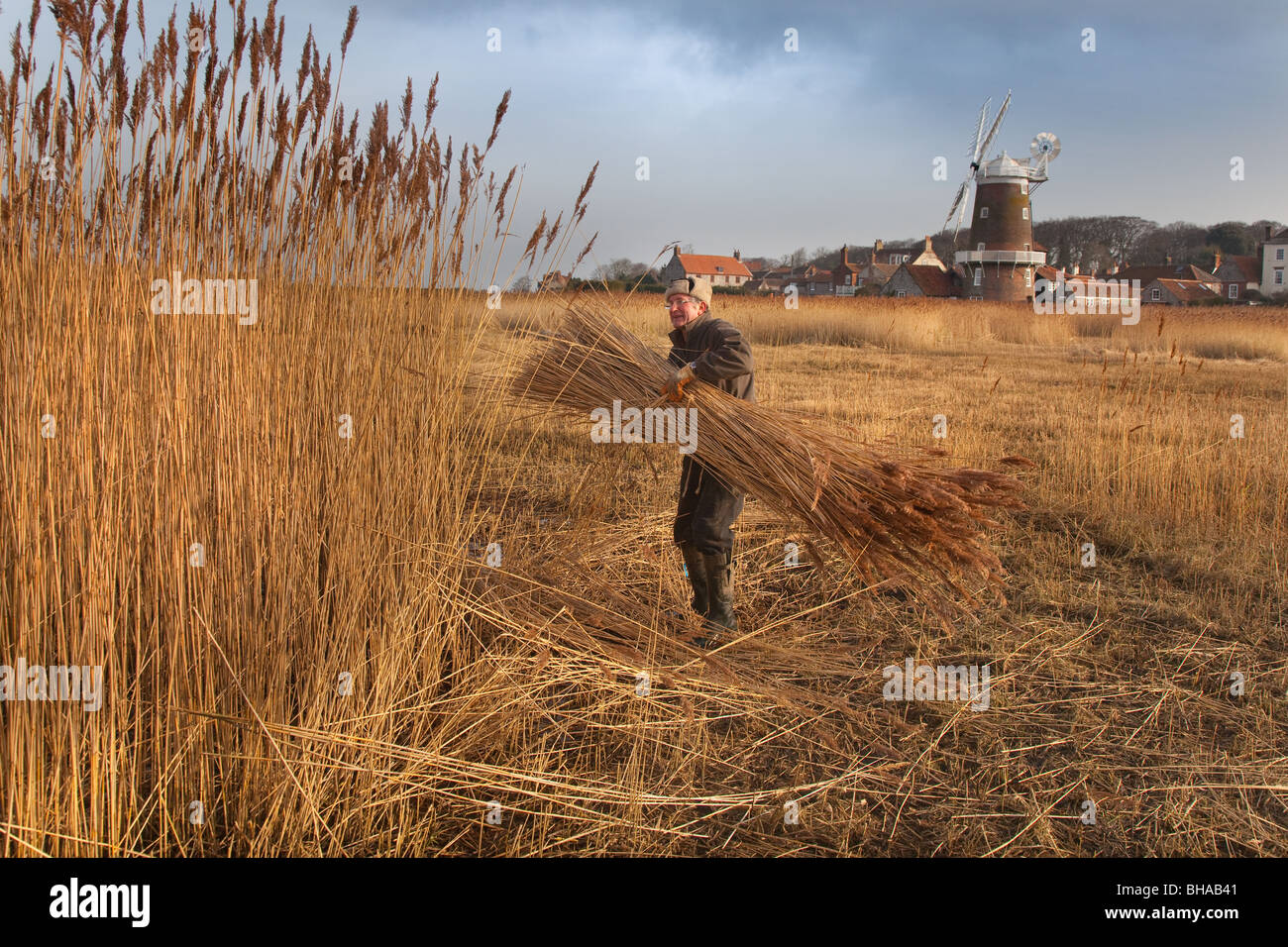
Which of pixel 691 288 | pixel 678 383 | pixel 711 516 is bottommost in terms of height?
A: pixel 711 516

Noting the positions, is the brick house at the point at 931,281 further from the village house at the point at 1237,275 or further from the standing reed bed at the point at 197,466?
the standing reed bed at the point at 197,466

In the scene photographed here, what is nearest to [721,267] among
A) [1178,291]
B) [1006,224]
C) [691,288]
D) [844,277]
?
[844,277]

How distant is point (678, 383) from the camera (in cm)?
265

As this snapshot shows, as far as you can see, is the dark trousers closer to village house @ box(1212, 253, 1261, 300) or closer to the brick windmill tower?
the brick windmill tower

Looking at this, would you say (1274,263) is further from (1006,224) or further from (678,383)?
(678,383)

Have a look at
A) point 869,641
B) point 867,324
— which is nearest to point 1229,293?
point 867,324

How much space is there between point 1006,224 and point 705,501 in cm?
3097

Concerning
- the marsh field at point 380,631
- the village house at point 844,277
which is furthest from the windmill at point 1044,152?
the marsh field at point 380,631

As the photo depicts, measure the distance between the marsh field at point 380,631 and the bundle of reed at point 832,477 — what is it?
0.20 m

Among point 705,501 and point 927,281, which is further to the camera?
point 927,281

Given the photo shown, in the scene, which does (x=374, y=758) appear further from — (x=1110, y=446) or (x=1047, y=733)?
(x=1110, y=446)

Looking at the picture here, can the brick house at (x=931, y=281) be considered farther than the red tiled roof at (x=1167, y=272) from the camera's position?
No

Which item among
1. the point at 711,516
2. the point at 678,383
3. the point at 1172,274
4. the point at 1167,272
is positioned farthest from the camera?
the point at 1167,272

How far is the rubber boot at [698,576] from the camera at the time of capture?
300 centimetres
